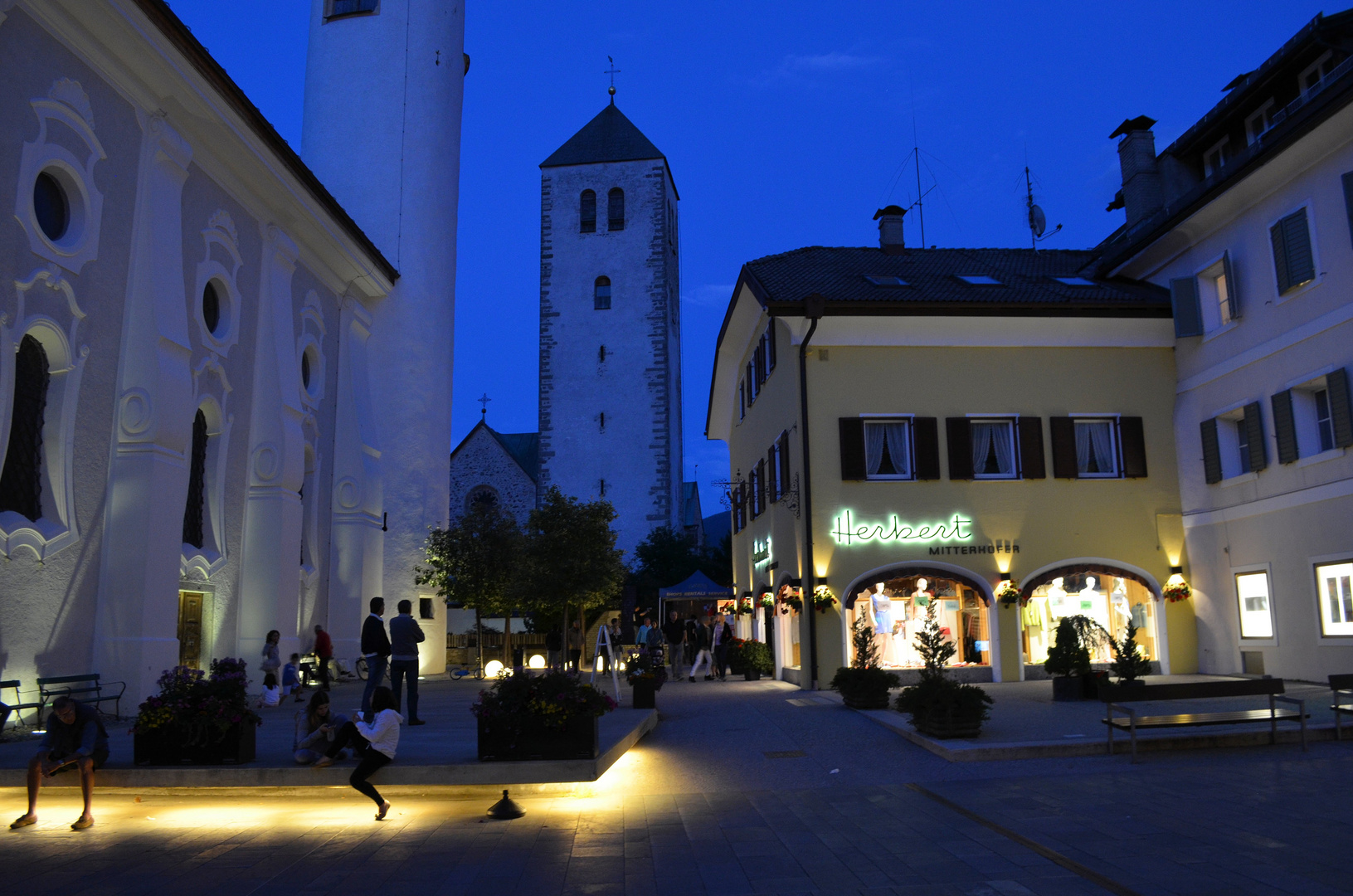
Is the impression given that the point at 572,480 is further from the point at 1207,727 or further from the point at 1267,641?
the point at 1207,727

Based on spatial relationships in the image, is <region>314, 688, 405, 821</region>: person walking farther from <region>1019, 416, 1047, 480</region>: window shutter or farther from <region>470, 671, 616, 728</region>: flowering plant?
<region>1019, 416, 1047, 480</region>: window shutter

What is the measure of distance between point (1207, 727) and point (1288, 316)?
939 centimetres

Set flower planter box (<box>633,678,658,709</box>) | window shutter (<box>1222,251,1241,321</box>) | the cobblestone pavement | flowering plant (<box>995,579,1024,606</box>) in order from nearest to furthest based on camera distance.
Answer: the cobblestone pavement, flower planter box (<box>633,678,658,709</box>), window shutter (<box>1222,251,1241,321</box>), flowering plant (<box>995,579,1024,606</box>)

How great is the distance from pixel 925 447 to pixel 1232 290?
653 cm

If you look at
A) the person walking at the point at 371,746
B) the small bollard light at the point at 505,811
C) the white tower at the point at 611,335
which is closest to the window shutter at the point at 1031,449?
the small bollard light at the point at 505,811

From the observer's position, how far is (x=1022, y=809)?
8.28 meters

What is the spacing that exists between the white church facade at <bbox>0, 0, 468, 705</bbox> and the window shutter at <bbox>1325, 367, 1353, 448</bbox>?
18.6 meters

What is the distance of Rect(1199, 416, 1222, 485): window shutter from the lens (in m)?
20.6

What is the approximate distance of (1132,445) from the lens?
2167 cm

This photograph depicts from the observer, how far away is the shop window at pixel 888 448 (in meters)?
21.2

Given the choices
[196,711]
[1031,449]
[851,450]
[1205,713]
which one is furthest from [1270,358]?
[196,711]

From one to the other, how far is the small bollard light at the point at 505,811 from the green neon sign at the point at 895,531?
13.0 metres

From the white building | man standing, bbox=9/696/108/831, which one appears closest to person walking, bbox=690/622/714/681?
the white building

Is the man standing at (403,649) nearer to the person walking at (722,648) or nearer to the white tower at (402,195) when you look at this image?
the person walking at (722,648)
